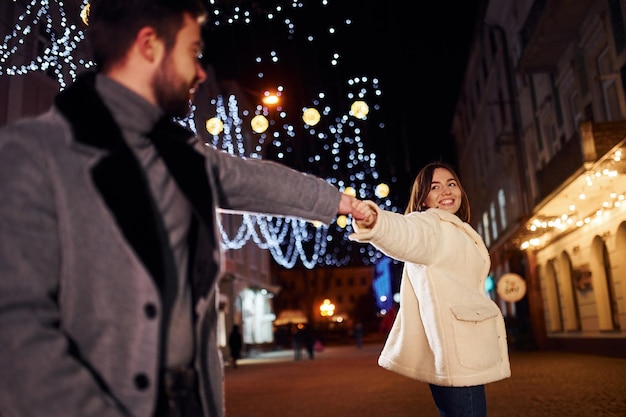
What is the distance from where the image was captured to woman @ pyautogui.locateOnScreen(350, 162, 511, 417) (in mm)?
3389

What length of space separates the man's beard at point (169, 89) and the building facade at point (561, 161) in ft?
40.5

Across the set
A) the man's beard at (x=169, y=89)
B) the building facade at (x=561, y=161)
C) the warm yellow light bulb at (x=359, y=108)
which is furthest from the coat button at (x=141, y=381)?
the building facade at (x=561, y=161)

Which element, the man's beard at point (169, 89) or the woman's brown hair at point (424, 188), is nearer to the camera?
the man's beard at point (169, 89)

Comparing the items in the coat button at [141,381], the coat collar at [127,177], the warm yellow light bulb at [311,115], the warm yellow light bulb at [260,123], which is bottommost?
the coat button at [141,381]

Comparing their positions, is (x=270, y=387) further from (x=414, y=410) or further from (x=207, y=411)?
(x=207, y=411)

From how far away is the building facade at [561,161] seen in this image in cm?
1557

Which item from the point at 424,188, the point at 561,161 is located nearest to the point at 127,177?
the point at 424,188

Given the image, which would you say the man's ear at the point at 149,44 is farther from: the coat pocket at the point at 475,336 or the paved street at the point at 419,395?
the paved street at the point at 419,395

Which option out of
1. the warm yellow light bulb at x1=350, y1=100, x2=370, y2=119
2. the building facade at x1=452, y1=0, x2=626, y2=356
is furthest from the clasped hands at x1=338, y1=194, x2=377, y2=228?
the building facade at x1=452, y1=0, x2=626, y2=356

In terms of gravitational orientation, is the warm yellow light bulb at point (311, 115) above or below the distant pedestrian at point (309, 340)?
above

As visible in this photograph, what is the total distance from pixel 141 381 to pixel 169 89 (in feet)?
2.77

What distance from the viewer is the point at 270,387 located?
14648 mm

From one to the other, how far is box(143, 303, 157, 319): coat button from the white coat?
5.78 ft

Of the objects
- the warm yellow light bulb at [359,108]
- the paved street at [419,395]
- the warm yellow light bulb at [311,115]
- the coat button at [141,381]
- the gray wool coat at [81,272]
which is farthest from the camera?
the warm yellow light bulb at [311,115]
